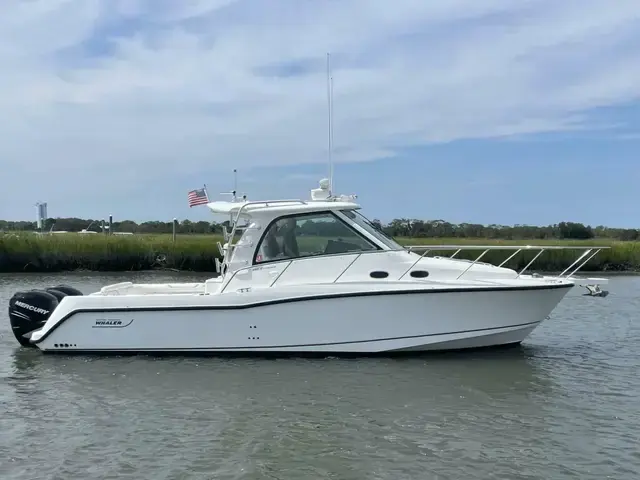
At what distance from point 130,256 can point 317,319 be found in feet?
54.0

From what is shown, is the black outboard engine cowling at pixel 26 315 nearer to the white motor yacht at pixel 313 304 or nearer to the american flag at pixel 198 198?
the white motor yacht at pixel 313 304

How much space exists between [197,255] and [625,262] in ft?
51.2

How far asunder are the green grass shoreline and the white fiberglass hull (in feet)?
44.3

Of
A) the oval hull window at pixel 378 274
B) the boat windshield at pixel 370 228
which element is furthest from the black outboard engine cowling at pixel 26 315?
the oval hull window at pixel 378 274

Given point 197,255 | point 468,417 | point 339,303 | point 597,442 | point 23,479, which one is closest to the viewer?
point 23,479

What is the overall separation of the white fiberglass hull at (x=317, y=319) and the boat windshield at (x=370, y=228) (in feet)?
3.38

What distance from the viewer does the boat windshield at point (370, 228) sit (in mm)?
10469

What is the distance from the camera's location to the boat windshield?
10469 mm

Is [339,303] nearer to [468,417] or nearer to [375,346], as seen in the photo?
[375,346]

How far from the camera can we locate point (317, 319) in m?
9.73

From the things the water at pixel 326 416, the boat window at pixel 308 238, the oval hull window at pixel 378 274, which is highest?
the boat window at pixel 308 238

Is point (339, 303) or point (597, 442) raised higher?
point (339, 303)

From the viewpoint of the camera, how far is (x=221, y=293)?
9.87 metres

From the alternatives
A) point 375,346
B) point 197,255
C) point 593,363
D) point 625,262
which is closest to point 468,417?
point 375,346
